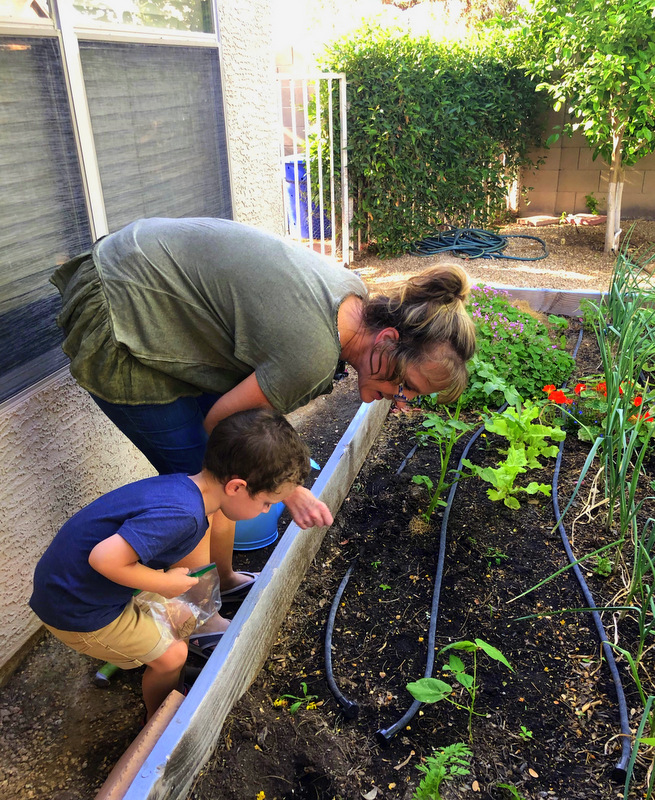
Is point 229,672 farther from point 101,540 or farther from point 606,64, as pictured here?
point 606,64

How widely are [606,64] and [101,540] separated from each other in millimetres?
6191

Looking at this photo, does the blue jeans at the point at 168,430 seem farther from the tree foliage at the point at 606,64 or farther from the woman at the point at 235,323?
the tree foliage at the point at 606,64

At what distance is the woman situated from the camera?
1521 mm

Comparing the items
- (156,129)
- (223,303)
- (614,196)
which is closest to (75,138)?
(156,129)

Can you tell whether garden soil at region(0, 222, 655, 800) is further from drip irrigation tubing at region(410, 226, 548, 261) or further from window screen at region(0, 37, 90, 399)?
drip irrigation tubing at region(410, 226, 548, 261)

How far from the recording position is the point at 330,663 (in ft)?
6.31

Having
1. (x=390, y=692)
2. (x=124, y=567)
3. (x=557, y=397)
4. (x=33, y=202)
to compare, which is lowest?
(x=390, y=692)

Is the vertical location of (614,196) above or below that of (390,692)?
above

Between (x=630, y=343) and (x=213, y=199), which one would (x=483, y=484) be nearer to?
(x=630, y=343)

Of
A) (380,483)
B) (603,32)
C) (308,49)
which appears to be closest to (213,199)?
(380,483)

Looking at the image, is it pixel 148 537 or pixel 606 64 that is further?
pixel 606 64

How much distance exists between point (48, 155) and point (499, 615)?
83.4 inches

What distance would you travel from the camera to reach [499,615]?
2098mm

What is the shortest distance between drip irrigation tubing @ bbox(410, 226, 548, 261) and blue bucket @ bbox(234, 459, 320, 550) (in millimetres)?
5359
